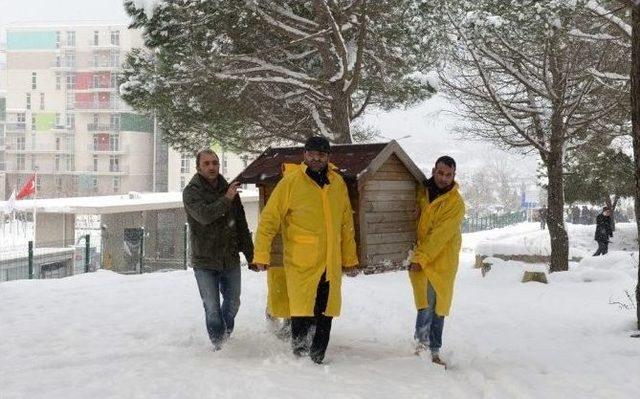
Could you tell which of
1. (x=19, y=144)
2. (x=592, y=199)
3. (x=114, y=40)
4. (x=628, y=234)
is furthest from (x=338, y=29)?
(x=19, y=144)

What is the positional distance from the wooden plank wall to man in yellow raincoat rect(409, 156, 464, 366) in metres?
0.36

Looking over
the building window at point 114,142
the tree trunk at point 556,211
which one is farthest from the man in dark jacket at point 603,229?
the building window at point 114,142

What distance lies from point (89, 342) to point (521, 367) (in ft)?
13.0

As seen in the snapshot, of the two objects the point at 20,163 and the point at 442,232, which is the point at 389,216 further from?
the point at 20,163

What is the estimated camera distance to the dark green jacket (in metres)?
5.54

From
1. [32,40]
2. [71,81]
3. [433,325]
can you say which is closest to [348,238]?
[433,325]

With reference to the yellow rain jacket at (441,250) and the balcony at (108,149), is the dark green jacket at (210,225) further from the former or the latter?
the balcony at (108,149)

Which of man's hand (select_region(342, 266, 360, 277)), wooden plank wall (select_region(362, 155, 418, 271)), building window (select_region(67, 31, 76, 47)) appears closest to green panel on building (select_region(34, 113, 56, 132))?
building window (select_region(67, 31, 76, 47))

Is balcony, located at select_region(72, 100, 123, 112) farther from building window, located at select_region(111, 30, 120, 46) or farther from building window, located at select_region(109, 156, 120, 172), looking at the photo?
building window, located at select_region(111, 30, 120, 46)

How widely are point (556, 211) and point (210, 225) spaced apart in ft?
35.3

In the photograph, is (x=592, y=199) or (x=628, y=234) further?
(x=628, y=234)

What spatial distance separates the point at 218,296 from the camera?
5727 mm

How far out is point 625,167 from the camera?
16.2 meters

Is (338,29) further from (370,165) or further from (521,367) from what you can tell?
(521,367)
